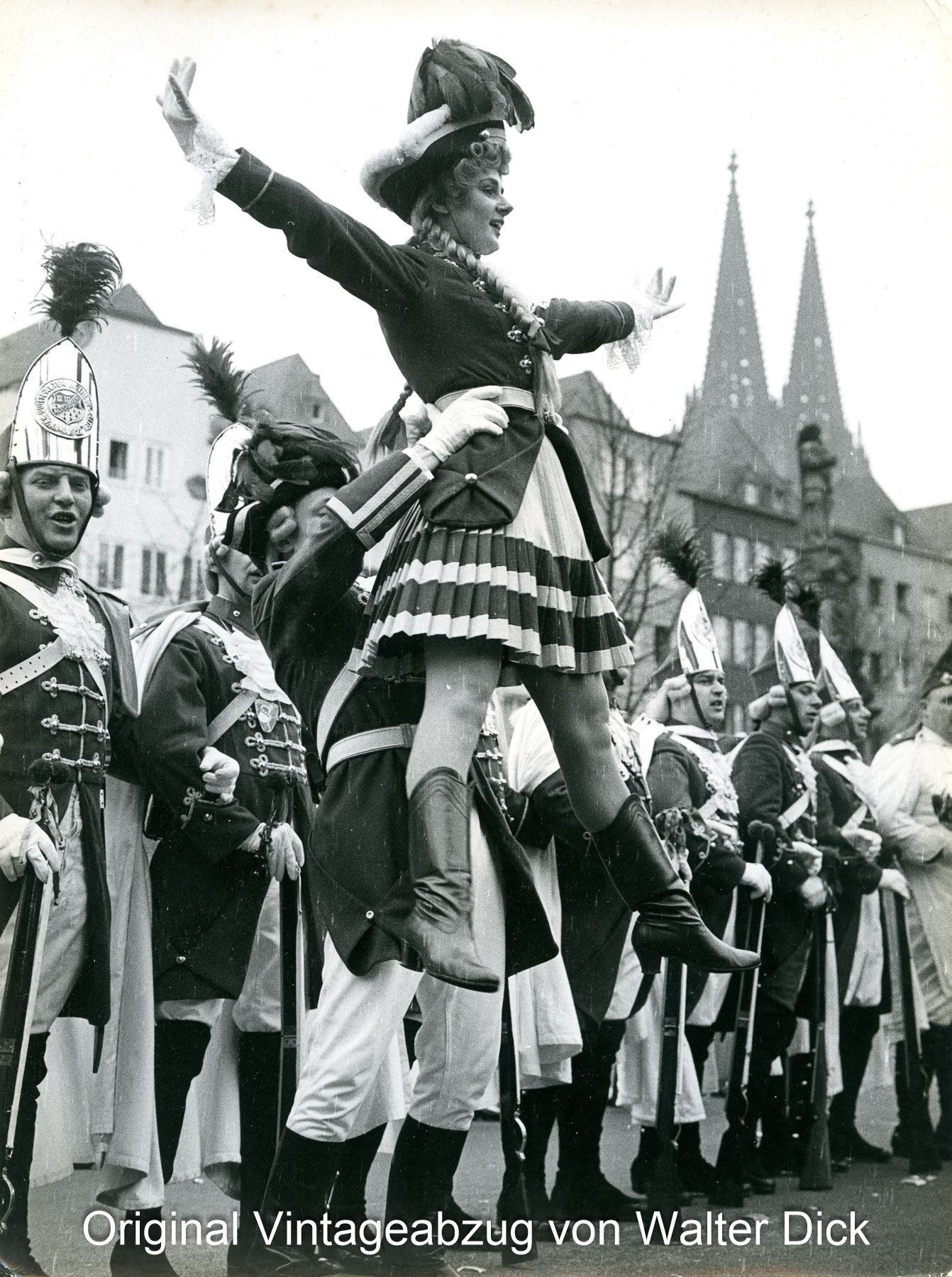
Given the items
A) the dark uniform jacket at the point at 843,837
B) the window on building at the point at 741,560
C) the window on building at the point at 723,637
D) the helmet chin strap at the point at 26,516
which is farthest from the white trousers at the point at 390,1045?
the dark uniform jacket at the point at 843,837

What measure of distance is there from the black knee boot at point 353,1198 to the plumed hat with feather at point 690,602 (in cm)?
234

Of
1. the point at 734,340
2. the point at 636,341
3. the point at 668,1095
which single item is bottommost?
the point at 668,1095

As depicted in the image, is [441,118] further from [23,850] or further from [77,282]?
[23,850]

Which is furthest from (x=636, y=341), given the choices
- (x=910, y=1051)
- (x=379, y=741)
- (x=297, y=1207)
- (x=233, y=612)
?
(x=910, y=1051)

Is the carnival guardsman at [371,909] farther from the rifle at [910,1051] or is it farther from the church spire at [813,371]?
the rifle at [910,1051]

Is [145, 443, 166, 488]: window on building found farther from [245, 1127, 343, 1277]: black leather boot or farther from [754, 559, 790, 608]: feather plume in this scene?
[754, 559, 790, 608]: feather plume

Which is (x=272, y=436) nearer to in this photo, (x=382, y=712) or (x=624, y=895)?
(x=382, y=712)

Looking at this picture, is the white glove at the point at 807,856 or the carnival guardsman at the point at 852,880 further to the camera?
the white glove at the point at 807,856

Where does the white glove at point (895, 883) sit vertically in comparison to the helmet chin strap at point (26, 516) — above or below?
below

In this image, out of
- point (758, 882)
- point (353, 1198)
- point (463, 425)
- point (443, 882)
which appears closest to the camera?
point (443, 882)

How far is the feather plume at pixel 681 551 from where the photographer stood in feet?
21.8

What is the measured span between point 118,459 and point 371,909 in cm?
167

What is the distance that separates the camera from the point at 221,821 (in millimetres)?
5836

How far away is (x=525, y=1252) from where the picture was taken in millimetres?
5465
